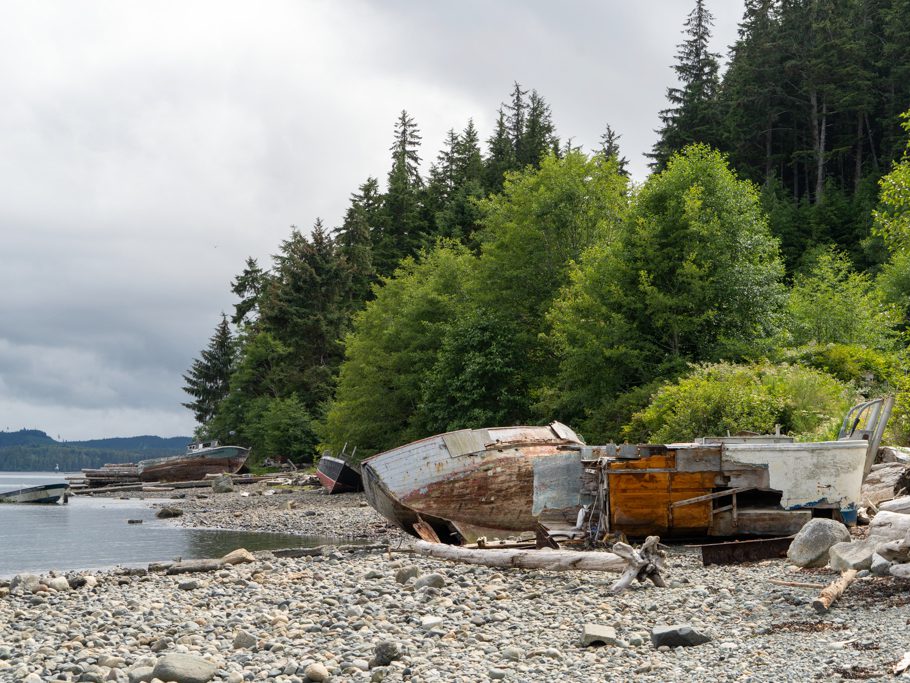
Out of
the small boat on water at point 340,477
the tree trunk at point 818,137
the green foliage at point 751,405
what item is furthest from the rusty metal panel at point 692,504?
the tree trunk at point 818,137

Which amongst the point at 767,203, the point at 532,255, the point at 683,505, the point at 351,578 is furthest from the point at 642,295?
the point at 767,203

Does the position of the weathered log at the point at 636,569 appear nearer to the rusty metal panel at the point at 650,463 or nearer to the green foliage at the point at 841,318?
the rusty metal panel at the point at 650,463

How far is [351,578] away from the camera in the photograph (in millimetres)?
13727

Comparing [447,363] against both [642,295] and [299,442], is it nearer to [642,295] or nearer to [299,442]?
[642,295]

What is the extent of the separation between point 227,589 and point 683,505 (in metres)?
7.86

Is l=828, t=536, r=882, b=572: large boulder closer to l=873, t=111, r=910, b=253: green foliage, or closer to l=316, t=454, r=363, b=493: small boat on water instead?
l=873, t=111, r=910, b=253: green foliage

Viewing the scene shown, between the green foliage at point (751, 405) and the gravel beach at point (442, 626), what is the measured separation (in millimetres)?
7829

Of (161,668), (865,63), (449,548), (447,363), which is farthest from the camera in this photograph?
(865,63)

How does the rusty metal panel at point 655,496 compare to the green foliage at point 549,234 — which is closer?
the rusty metal panel at point 655,496

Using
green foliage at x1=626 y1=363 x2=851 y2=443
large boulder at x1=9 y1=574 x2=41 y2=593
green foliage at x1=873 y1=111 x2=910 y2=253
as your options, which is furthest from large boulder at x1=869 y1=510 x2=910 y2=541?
→ green foliage at x1=873 y1=111 x2=910 y2=253

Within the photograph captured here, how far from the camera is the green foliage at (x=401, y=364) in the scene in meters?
46.2

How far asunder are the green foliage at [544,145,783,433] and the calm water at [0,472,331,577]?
41.2ft

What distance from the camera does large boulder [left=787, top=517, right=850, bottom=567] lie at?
11.6 m

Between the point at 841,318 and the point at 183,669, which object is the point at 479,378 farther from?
the point at 183,669
